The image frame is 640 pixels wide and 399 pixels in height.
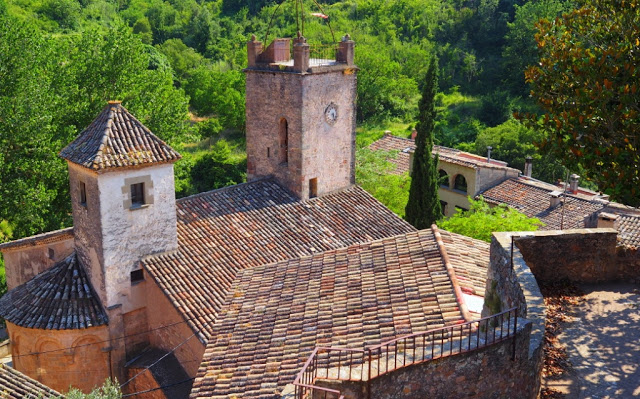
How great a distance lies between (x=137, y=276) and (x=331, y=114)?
8495mm

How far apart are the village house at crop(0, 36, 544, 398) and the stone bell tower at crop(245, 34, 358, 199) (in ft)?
0.19

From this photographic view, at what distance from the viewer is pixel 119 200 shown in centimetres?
1608

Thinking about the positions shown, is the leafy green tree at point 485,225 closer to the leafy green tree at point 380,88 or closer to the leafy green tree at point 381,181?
the leafy green tree at point 381,181

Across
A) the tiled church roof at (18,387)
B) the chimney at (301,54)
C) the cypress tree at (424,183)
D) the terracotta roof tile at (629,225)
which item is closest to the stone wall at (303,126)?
the chimney at (301,54)

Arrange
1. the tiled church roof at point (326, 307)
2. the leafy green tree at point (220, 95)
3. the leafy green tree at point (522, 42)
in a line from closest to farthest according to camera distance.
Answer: the tiled church roof at point (326, 307), the leafy green tree at point (220, 95), the leafy green tree at point (522, 42)

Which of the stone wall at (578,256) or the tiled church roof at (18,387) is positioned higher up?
the stone wall at (578,256)

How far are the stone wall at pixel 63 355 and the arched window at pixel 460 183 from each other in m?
24.7

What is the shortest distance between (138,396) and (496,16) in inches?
2207

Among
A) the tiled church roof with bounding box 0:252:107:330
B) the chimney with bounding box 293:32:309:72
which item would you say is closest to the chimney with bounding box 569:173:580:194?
the chimney with bounding box 293:32:309:72

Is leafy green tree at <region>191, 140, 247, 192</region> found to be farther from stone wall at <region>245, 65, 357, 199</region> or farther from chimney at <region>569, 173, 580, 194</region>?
chimney at <region>569, 173, 580, 194</region>

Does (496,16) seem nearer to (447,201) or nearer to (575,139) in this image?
(447,201)

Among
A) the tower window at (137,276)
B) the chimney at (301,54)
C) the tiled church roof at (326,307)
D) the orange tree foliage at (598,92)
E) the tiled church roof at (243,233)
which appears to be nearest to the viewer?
the orange tree foliage at (598,92)

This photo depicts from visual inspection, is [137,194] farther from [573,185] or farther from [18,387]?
[573,185]

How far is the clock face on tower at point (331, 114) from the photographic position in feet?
69.6
